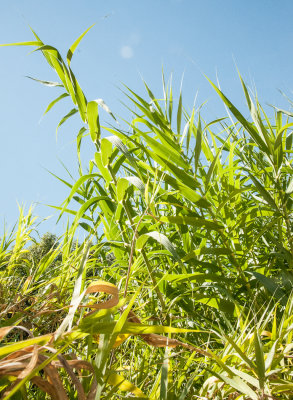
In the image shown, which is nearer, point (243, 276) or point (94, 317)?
point (94, 317)

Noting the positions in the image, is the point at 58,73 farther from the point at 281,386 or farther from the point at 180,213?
the point at 281,386

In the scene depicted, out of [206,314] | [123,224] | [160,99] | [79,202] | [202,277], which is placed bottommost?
[206,314]

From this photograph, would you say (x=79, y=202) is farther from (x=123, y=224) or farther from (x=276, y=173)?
(x=276, y=173)

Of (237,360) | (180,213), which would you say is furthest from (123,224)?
(237,360)

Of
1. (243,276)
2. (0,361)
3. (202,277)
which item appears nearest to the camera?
(0,361)

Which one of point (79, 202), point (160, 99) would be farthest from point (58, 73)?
point (79, 202)

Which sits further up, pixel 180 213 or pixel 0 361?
pixel 180 213

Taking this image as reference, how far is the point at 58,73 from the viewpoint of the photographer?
36.9 inches

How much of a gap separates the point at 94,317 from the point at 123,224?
67 centimetres

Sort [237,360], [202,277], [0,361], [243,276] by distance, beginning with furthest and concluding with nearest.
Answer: [243,276] → [202,277] → [237,360] → [0,361]

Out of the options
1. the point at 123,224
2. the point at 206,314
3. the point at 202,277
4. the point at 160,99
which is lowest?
the point at 206,314

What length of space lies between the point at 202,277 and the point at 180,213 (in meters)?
0.22

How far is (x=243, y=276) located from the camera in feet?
2.97

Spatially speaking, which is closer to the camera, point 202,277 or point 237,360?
point 237,360
